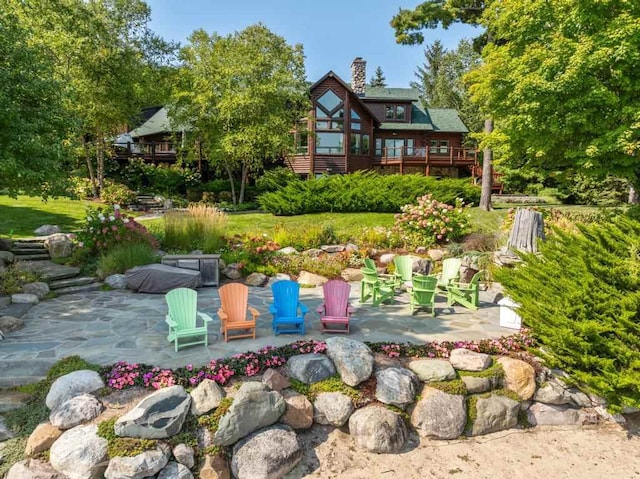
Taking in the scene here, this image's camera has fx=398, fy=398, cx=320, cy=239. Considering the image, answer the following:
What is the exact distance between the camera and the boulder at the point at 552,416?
486 centimetres

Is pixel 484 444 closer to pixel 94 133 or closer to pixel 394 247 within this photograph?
pixel 394 247

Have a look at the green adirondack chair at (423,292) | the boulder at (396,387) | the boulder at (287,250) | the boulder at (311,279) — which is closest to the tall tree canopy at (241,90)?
the boulder at (287,250)

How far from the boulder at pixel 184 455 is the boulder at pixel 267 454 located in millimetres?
398

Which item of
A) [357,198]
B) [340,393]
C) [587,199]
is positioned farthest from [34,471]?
[587,199]

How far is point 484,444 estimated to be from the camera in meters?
4.48

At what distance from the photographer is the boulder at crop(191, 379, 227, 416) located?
404 centimetres

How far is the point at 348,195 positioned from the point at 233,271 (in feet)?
26.8

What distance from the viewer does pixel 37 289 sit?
727 centimetres

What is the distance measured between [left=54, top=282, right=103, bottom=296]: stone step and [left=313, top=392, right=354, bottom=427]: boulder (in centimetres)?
570

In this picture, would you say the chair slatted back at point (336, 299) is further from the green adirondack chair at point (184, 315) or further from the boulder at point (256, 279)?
the boulder at point (256, 279)

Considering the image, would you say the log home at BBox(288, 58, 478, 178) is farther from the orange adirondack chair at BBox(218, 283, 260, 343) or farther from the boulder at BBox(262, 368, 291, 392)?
the boulder at BBox(262, 368, 291, 392)

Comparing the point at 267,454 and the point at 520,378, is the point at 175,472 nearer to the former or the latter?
the point at 267,454

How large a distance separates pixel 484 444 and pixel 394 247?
7.12 meters

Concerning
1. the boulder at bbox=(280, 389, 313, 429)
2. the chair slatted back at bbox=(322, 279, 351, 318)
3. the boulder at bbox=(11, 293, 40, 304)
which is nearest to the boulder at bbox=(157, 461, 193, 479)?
the boulder at bbox=(280, 389, 313, 429)
